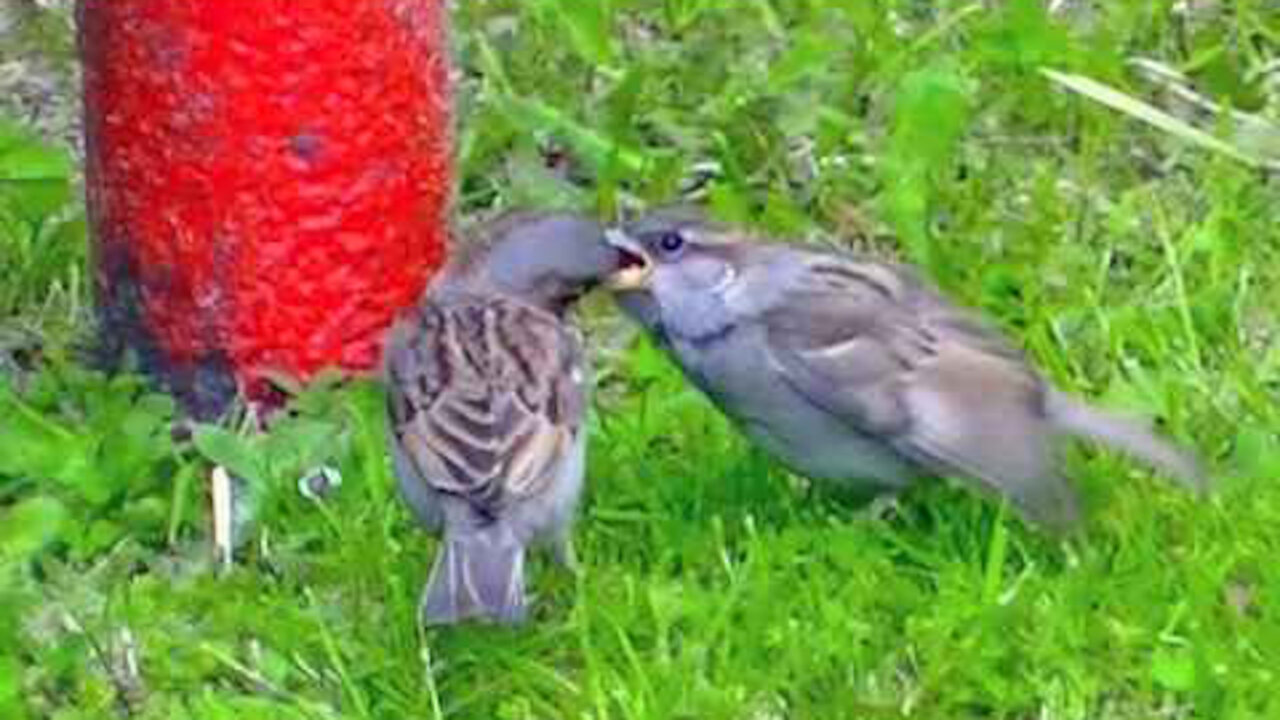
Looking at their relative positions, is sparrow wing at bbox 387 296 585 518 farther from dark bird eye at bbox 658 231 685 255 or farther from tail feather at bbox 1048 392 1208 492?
tail feather at bbox 1048 392 1208 492

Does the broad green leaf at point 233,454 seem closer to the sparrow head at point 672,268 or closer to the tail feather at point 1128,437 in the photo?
the sparrow head at point 672,268

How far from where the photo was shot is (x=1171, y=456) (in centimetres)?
700

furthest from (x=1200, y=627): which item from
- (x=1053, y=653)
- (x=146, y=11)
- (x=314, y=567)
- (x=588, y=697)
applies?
(x=146, y=11)

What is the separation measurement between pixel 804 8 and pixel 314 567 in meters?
2.33

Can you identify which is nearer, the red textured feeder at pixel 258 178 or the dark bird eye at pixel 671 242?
the dark bird eye at pixel 671 242

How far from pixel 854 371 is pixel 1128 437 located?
0.45 metres

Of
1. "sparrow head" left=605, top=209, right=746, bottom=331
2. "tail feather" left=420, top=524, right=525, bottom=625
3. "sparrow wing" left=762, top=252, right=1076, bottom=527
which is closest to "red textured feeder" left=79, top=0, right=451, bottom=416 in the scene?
"sparrow head" left=605, top=209, right=746, bottom=331

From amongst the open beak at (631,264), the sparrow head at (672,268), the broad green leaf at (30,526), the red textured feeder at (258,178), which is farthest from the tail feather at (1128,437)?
the broad green leaf at (30,526)

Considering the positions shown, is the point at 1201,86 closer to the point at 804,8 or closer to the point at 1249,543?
the point at 804,8

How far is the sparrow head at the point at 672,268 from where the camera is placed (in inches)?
282

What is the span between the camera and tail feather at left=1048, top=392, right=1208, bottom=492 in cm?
700

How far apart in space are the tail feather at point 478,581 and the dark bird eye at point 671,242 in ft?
2.47

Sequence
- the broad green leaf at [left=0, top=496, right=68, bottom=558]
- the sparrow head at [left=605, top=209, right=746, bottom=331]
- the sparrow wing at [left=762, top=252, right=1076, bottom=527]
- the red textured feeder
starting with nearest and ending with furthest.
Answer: the sparrow wing at [left=762, top=252, right=1076, bottom=527] → the broad green leaf at [left=0, top=496, right=68, bottom=558] → the sparrow head at [left=605, top=209, right=746, bottom=331] → the red textured feeder

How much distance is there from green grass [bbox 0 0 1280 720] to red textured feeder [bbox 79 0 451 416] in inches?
5.3
